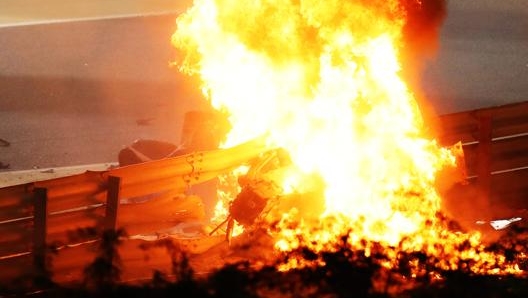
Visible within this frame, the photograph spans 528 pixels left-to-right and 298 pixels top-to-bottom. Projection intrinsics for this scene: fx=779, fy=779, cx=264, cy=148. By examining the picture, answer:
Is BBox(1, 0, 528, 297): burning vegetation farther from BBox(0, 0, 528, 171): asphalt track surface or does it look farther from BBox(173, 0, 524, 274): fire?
BBox(0, 0, 528, 171): asphalt track surface

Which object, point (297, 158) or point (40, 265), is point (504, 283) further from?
point (40, 265)

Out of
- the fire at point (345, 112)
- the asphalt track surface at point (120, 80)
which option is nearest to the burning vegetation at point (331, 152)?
the fire at point (345, 112)

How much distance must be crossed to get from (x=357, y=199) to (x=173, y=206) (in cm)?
157

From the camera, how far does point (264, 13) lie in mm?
6695

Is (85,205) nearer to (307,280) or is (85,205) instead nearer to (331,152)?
(307,280)

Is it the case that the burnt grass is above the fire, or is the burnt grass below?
below

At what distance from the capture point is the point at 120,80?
1566 centimetres

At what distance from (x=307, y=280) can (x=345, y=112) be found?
1662mm

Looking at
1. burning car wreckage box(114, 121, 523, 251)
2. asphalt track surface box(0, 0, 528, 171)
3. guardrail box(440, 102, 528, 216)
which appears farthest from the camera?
asphalt track surface box(0, 0, 528, 171)

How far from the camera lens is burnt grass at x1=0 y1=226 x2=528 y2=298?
531 centimetres

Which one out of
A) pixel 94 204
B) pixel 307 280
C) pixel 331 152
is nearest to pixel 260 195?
pixel 331 152

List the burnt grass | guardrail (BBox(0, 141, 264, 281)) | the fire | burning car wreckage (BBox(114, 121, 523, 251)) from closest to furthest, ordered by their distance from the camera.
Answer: the burnt grass → guardrail (BBox(0, 141, 264, 281)) → the fire → burning car wreckage (BBox(114, 121, 523, 251))

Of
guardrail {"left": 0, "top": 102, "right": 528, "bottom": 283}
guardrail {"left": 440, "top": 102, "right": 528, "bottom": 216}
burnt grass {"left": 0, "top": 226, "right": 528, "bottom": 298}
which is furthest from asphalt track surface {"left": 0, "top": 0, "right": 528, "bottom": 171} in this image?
burnt grass {"left": 0, "top": 226, "right": 528, "bottom": 298}

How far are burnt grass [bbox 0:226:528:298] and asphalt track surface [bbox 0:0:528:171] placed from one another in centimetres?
561
